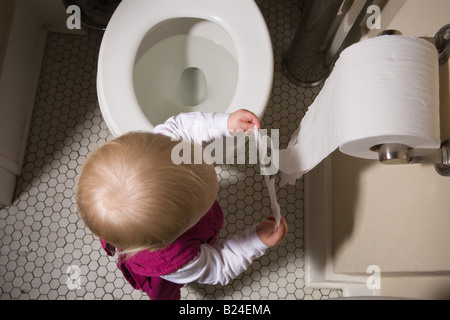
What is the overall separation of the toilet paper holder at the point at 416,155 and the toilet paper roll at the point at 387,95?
1 centimetres

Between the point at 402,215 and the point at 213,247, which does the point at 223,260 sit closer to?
the point at 213,247

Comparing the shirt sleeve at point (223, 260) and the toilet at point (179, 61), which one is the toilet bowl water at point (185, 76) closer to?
the toilet at point (179, 61)

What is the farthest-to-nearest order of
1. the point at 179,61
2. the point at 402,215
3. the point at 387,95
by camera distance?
the point at 179,61
the point at 402,215
the point at 387,95

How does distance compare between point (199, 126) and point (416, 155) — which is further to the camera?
point (199, 126)

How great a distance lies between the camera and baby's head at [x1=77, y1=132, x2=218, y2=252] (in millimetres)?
504

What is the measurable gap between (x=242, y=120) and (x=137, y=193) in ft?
0.88

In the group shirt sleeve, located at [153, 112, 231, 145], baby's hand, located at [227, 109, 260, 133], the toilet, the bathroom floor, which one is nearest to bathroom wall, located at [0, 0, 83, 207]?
the bathroom floor

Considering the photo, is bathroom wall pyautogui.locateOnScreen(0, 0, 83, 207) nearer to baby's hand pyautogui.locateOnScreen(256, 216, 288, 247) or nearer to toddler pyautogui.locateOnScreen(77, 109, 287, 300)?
toddler pyautogui.locateOnScreen(77, 109, 287, 300)

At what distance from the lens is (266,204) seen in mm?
1099

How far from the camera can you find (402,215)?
618 millimetres

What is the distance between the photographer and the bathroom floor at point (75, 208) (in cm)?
104

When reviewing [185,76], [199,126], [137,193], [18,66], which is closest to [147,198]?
[137,193]

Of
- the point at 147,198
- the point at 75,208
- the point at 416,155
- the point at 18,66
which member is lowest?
the point at 75,208

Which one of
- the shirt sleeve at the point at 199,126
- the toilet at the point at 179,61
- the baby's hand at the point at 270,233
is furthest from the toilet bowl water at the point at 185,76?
the baby's hand at the point at 270,233
